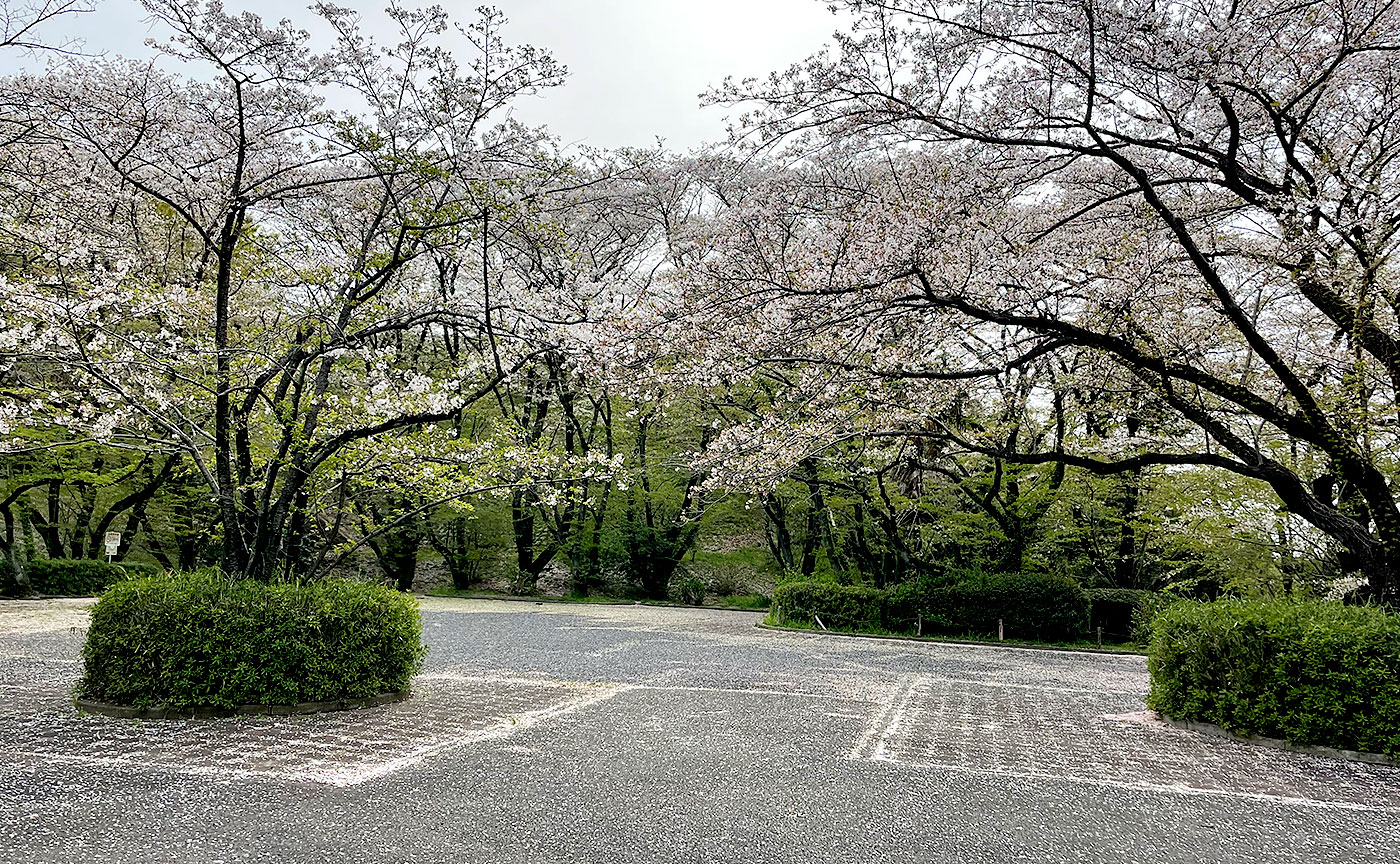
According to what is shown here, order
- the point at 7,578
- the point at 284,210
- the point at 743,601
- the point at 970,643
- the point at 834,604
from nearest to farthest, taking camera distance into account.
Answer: the point at 284,210 → the point at 970,643 → the point at 834,604 → the point at 7,578 → the point at 743,601

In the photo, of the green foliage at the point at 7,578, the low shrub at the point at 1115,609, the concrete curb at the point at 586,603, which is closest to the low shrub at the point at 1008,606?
the low shrub at the point at 1115,609

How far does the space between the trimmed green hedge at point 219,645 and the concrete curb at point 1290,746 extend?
5865 millimetres

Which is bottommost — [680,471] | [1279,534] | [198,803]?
[198,803]

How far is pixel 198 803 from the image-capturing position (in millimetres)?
3775

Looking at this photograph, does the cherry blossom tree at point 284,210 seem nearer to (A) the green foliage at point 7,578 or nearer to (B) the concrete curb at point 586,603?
(A) the green foliage at point 7,578

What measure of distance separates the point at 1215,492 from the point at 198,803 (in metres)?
13.3

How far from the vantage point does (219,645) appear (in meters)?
5.34

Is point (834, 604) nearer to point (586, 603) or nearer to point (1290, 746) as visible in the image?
point (586, 603)

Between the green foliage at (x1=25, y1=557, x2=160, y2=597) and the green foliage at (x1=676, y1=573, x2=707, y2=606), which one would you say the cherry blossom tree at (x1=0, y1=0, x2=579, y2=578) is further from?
the green foliage at (x1=676, y1=573, x2=707, y2=606)

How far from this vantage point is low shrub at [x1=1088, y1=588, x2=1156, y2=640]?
1338cm

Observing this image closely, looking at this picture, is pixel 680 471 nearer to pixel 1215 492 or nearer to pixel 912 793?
pixel 1215 492

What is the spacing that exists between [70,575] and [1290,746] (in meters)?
18.8

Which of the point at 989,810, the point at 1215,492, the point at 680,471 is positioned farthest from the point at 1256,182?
the point at 680,471

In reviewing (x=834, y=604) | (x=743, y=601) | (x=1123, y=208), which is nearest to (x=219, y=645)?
(x=1123, y=208)
